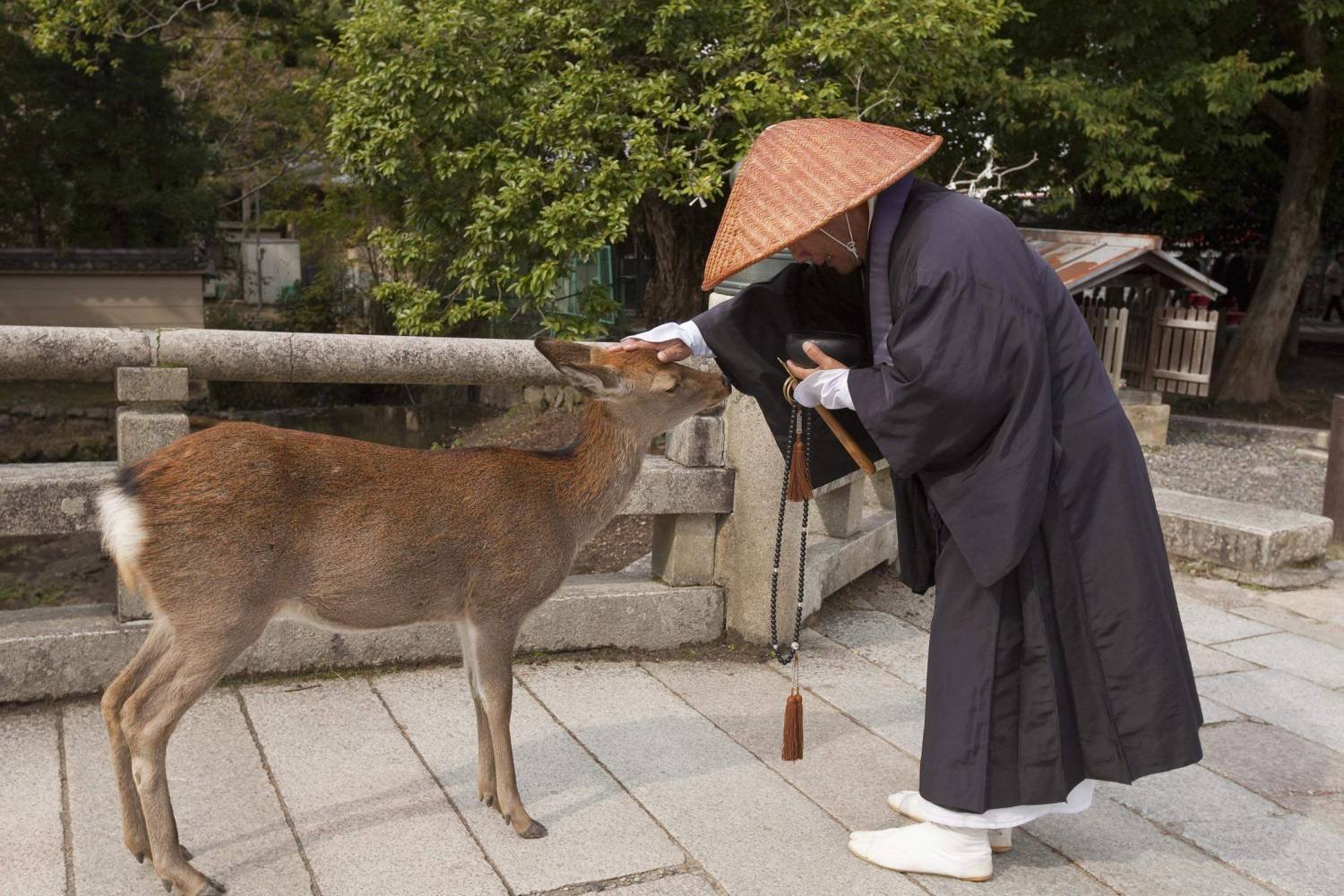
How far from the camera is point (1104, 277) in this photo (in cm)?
1205

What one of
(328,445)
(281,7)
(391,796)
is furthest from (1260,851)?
(281,7)

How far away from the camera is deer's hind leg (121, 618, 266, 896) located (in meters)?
3.02

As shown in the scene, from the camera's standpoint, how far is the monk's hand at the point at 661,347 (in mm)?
3682

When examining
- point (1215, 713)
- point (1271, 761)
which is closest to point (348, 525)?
Answer: point (1271, 761)

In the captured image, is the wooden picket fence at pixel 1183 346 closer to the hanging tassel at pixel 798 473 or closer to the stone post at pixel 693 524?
the stone post at pixel 693 524

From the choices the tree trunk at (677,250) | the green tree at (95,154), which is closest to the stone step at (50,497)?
the tree trunk at (677,250)

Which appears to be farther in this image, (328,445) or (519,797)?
(519,797)

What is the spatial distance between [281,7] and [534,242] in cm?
691

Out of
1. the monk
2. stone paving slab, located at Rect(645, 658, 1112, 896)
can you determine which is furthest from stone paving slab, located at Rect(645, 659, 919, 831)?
the monk

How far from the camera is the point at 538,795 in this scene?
373cm

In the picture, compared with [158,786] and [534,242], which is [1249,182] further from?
[158,786]

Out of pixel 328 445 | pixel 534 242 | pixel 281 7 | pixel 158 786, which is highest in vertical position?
pixel 281 7

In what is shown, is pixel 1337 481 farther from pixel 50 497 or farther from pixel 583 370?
pixel 50 497

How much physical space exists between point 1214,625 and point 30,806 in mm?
5246
